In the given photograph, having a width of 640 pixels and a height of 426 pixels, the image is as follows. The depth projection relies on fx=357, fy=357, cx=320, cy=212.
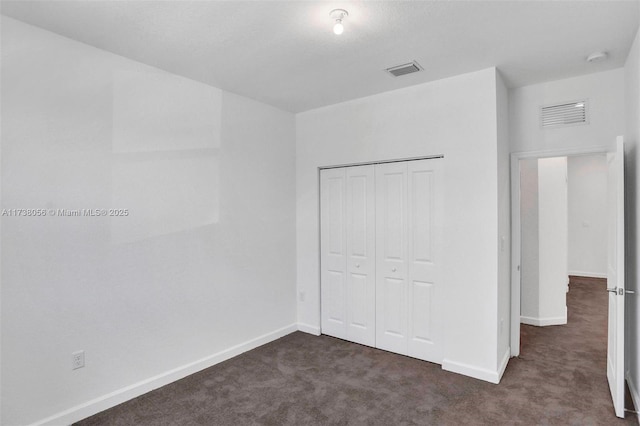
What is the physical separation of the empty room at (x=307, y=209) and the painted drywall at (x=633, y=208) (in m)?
0.05

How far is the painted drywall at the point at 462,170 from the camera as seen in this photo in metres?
3.09

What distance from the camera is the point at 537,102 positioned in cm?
348

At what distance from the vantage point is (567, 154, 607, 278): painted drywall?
7516 millimetres

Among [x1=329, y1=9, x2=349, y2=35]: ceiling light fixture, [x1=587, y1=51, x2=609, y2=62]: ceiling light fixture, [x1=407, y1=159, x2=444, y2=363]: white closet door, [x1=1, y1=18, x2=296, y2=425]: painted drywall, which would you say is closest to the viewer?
[x1=329, y1=9, x2=349, y2=35]: ceiling light fixture

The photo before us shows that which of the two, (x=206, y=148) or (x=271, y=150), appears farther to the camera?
(x=271, y=150)

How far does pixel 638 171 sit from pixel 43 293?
4.21 m

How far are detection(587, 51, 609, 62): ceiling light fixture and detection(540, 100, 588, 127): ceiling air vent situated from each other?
472 millimetres

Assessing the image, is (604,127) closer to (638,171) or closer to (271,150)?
(638,171)

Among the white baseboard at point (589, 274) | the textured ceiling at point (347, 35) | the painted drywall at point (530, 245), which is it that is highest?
the textured ceiling at point (347, 35)

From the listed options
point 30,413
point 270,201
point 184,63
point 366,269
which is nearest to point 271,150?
point 270,201

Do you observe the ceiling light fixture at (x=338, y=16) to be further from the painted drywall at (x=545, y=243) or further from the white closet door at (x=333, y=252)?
the painted drywall at (x=545, y=243)

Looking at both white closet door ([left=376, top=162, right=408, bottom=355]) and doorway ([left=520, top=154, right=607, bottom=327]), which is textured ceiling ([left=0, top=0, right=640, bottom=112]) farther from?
doorway ([left=520, top=154, right=607, bottom=327])

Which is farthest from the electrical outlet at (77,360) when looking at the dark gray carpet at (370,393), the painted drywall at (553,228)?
the painted drywall at (553,228)

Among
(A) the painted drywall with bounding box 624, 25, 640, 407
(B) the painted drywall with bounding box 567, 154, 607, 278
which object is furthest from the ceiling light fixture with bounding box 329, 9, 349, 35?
(B) the painted drywall with bounding box 567, 154, 607, 278
